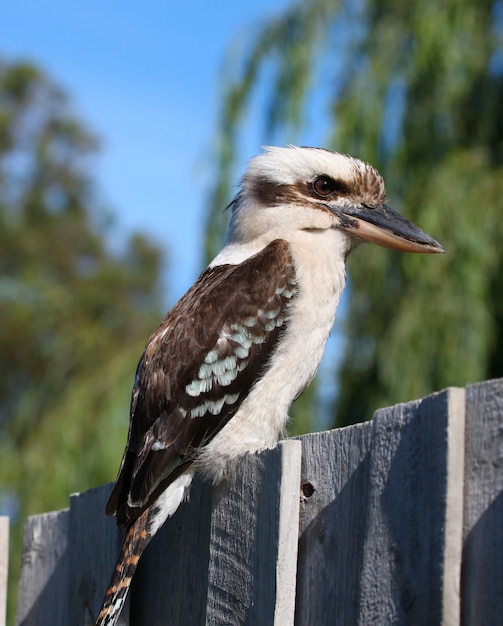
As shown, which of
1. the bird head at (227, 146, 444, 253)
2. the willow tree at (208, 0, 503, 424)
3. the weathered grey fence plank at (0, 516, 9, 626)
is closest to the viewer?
the weathered grey fence plank at (0, 516, 9, 626)

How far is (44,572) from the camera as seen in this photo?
117 inches

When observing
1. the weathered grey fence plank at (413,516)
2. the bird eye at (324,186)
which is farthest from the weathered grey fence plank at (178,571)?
the bird eye at (324,186)

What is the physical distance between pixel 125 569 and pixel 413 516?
0.98 meters

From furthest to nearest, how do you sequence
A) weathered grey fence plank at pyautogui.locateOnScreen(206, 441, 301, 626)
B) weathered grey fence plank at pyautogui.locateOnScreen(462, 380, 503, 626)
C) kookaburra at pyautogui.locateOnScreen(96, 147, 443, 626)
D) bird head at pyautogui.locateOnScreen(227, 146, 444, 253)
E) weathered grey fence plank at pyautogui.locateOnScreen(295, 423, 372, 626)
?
bird head at pyautogui.locateOnScreen(227, 146, 444, 253), kookaburra at pyautogui.locateOnScreen(96, 147, 443, 626), weathered grey fence plank at pyautogui.locateOnScreen(206, 441, 301, 626), weathered grey fence plank at pyautogui.locateOnScreen(295, 423, 372, 626), weathered grey fence plank at pyautogui.locateOnScreen(462, 380, 503, 626)

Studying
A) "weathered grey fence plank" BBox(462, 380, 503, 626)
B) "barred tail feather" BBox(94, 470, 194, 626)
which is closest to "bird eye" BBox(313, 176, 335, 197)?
"barred tail feather" BBox(94, 470, 194, 626)

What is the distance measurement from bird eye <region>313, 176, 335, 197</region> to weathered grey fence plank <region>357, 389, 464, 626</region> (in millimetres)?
1538

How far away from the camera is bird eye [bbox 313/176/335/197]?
122 inches

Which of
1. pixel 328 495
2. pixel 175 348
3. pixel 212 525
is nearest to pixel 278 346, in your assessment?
pixel 175 348

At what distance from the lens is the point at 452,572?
1.45m

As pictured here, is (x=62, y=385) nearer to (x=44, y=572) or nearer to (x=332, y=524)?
(x=44, y=572)

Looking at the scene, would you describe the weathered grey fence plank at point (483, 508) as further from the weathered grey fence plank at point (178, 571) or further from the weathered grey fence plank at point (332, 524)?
the weathered grey fence plank at point (178, 571)

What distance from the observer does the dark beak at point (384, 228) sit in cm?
289

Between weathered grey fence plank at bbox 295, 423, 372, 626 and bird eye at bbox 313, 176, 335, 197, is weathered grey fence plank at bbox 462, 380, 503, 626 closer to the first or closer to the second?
weathered grey fence plank at bbox 295, 423, 372, 626

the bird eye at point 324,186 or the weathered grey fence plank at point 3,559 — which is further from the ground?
the bird eye at point 324,186
